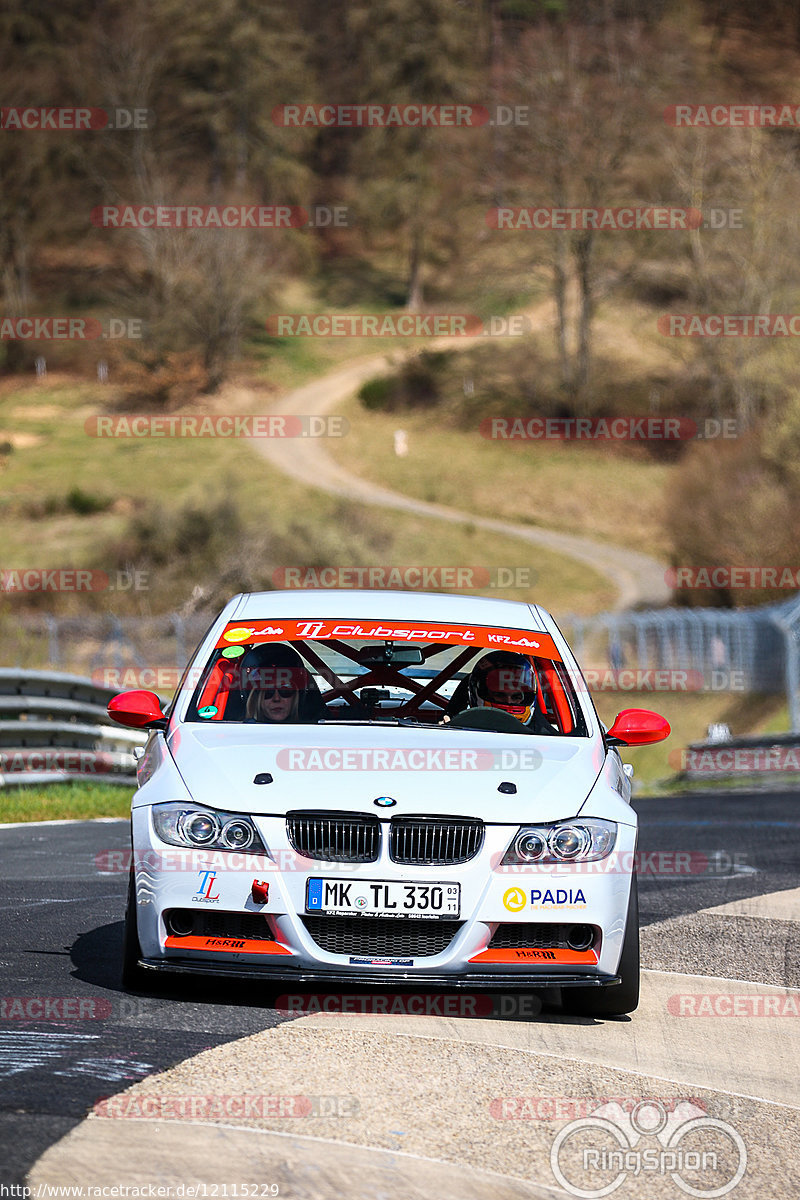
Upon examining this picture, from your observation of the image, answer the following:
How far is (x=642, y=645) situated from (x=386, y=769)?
29.4 m

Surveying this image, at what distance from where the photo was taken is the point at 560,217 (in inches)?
2781

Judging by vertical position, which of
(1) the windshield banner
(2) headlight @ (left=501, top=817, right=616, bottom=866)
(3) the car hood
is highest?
(1) the windshield banner

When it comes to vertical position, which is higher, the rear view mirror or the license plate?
the rear view mirror

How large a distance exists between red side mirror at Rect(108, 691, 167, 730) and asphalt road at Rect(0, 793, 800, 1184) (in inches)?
39.8

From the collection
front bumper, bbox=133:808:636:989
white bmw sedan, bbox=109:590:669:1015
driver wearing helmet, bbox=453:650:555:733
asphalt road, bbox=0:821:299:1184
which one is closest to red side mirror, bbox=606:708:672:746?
white bmw sedan, bbox=109:590:669:1015

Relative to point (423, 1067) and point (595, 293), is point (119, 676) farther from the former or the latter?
point (595, 293)

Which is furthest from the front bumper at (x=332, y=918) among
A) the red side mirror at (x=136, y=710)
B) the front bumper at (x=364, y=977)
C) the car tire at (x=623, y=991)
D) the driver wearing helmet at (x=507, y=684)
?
the driver wearing helmet at (x=507, y=684)

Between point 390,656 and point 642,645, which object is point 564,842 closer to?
point 390,656

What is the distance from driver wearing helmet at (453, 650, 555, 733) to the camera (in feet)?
23.0

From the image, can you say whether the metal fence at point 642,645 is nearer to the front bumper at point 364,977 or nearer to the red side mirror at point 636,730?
the red side mirror at point 636,730

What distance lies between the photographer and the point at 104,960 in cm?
646

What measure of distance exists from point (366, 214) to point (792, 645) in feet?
228

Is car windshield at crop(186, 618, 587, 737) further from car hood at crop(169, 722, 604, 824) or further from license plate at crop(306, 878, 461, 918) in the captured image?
license plate at crop(306, 878, 461, 918)

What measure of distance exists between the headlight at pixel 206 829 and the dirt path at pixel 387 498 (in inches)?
1729
